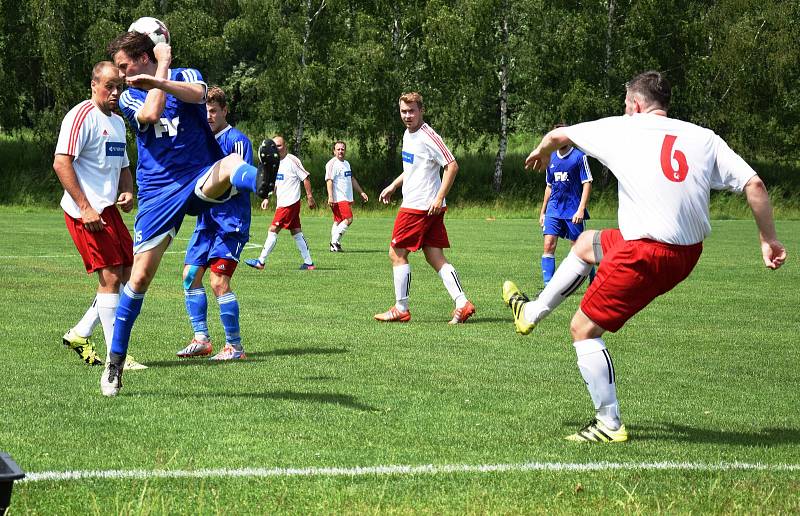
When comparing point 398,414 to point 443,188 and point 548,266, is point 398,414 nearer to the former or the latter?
point 443,188

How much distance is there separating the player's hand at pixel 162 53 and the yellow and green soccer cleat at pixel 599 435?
313 centimetres

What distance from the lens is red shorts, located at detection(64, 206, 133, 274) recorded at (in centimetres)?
793

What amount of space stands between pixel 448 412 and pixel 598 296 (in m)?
1.27

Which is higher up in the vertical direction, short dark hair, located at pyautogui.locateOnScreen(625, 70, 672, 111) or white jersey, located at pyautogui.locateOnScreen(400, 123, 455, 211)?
short dark hair, located at pyautogui.locateOnScreen(625, 70, 672, 111)

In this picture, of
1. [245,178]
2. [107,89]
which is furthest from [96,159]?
[245,178]

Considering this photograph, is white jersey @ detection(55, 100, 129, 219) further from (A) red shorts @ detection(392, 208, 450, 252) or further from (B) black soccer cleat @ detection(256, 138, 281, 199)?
(A) red shorts @ detection(392, 208, 450, 252)

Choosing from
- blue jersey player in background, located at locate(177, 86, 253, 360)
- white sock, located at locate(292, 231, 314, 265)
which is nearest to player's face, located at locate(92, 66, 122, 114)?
blue jersey player in background, located at locate(177, 86, 253, 360)

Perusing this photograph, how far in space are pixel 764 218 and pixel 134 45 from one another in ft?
12.1

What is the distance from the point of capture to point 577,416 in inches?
259

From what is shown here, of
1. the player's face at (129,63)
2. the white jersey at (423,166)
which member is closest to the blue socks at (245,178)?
the player's face at (129,63)

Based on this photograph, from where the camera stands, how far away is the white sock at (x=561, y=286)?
6293 millimetres

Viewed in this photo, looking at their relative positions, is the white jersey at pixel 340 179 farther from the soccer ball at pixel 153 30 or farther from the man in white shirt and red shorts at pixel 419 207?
the soccer ball at pixel 153 30

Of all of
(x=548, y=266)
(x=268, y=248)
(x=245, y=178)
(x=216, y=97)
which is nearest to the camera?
(x=245, y=178)

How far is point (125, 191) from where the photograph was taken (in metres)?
8.38
